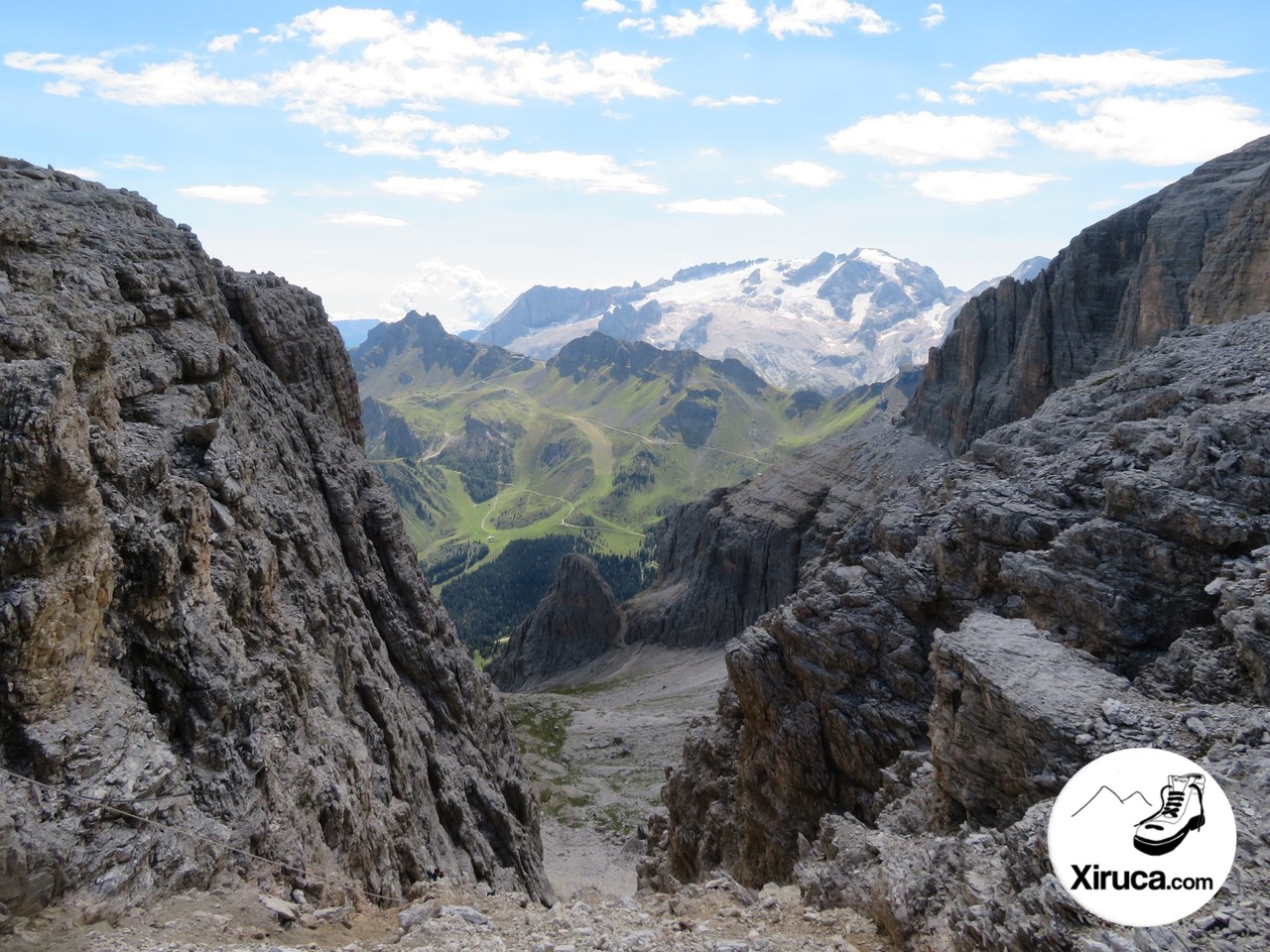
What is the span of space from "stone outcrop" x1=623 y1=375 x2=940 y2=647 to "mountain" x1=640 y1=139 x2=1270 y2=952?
76520mm

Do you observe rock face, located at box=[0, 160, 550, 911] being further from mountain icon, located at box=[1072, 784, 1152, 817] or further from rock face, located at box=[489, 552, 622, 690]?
rock face, located at box=[489, 552, 622, 690]

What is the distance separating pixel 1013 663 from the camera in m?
31.0

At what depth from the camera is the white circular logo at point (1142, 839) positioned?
51.5 ft

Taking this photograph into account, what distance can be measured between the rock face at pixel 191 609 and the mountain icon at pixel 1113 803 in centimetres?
2066

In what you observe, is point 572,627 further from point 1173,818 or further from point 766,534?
point 1173,818

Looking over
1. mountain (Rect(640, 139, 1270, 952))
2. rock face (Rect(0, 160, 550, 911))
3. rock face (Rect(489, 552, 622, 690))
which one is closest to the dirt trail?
rock face (Rect(0, 160, 550, 911))

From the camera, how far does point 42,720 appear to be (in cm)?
2123

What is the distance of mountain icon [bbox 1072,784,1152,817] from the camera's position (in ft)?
54.3

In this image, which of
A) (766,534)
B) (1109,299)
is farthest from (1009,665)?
(766,534)

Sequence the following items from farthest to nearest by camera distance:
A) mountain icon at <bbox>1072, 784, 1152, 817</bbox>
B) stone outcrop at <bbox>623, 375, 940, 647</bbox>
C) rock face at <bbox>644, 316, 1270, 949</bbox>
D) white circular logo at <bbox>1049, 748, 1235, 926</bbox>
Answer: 1. stone outcrop at <bbox>623, 375, 940, 647</bbox>
2. rock face at <bbox>644, 316, 1270, 949</bbox>
3. mountain icon at <bbox>1072, 784, 1152, 817</bbox>
4. white circular logo at <bbox>1049, 748, 1235, 926</bbox>

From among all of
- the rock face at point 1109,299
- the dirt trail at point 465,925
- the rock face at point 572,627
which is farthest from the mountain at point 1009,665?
the rock face at point 572,627

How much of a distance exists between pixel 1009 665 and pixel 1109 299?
106m

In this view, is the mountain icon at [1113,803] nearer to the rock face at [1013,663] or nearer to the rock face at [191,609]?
the rock face at [1013,663]

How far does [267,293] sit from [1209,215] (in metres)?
106
